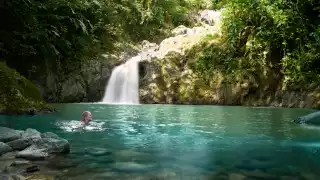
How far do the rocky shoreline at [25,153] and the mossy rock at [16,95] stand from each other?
519 centimetres

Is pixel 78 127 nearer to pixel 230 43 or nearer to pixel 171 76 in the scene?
pixel 171 76

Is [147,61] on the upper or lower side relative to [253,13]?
lower

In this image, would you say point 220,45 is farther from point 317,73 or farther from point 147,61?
point 317,73

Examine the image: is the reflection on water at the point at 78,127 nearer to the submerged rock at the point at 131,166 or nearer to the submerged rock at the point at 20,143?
the submerged rock at the point at 20,143

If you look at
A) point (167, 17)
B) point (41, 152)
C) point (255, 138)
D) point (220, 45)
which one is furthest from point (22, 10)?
point (167, 17)

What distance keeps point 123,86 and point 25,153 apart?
20.5m

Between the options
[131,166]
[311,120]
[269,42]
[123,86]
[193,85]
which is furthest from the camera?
[123,86]

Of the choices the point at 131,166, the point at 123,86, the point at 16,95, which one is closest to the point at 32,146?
the point at 131,166

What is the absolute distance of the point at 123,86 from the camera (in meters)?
26.8

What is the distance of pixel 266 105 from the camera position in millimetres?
23781

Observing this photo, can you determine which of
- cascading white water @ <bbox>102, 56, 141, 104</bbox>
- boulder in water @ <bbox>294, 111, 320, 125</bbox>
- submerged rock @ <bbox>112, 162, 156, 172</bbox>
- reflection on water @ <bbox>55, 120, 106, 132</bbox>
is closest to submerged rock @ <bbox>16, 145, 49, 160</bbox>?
submerged rock @ <bbox>112, 162, 156, 172</bbox>

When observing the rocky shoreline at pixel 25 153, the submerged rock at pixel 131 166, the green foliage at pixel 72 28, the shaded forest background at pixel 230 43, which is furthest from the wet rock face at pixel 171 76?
the submerged rock at pixel 131 166

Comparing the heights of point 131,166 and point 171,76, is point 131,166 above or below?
below

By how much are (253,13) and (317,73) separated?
661cm
